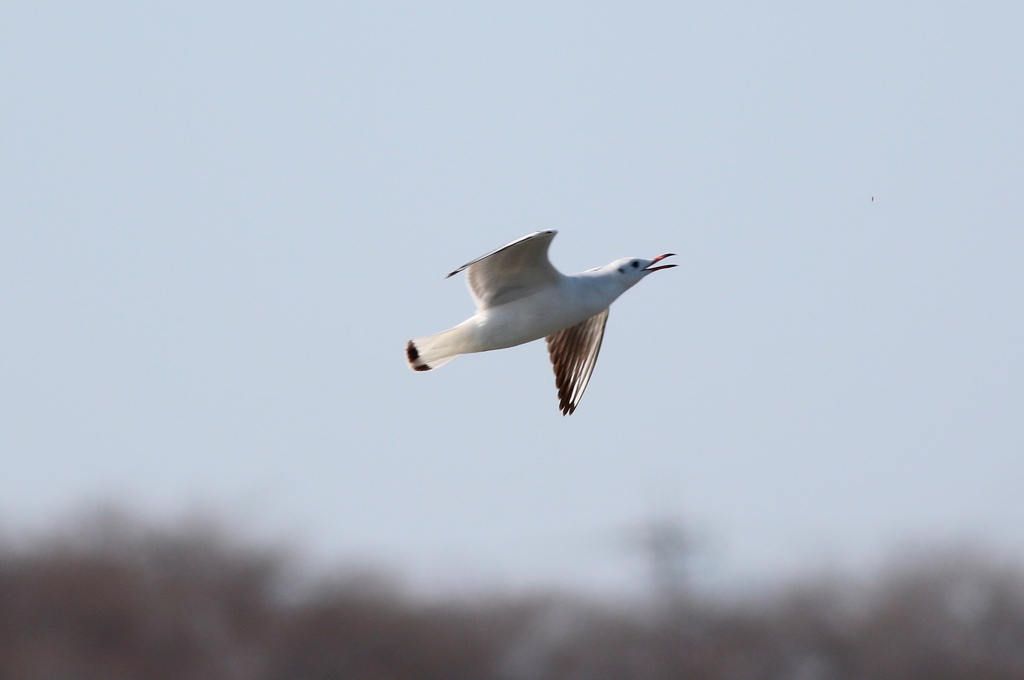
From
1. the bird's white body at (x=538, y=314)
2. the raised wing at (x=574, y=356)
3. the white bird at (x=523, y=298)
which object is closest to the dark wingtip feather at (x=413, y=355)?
the white bird at (x=523, y=298)

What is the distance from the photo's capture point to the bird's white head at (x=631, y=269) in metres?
8.97

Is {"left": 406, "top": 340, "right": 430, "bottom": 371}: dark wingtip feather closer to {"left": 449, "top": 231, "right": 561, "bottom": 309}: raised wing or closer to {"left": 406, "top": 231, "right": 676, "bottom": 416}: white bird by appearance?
{"left": 406, "top": 231, "right": 676, "bottom": 416}: white bird

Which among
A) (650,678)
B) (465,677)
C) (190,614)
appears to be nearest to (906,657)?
(650,678)

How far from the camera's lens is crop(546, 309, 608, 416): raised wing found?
9812mm

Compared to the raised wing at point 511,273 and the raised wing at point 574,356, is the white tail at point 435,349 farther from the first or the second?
the raised wing at point 574,356

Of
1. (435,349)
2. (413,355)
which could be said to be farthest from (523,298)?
(413,355)

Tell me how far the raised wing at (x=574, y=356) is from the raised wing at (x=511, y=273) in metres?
1.16

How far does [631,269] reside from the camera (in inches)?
356

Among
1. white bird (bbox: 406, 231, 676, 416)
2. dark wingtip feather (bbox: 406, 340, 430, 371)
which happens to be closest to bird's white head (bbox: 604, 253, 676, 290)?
white bird (bbox: 406, 231, 676, 416)

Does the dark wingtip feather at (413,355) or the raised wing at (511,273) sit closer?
the raised wing at (511,273)

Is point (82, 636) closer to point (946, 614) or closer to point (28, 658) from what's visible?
point (28, 658)

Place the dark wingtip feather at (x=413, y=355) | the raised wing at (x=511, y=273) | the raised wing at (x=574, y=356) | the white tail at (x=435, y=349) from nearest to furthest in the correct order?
the raised wing at (x=511, y=273) < the white tail at (x=435, y=349) < the dark wingtip feather at (x=413, y=355) < the raised wing at (x=574, y=356)

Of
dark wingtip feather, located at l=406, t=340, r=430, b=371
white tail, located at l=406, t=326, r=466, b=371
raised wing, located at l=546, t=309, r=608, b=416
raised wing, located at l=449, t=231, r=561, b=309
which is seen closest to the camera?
raised wing, located at l=449, t=231, r=561, b=309

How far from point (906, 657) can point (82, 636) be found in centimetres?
1285
